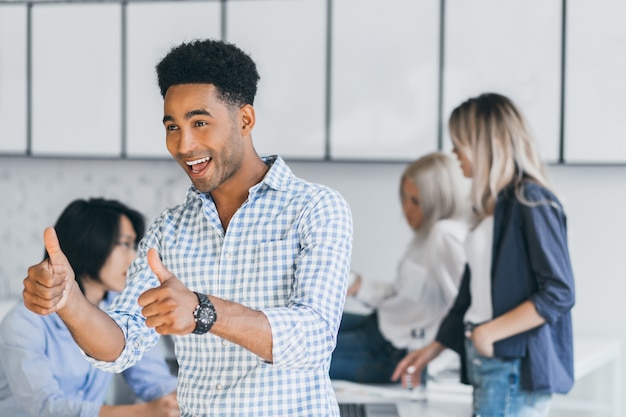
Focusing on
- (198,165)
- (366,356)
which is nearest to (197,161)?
(198,165)

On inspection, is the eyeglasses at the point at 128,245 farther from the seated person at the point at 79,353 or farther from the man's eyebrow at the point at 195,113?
the man's eyebrow at the point at 195,113

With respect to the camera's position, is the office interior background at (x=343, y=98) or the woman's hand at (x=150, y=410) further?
the office interior background at (x=343, y=98)

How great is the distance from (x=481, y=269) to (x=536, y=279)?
16 cm

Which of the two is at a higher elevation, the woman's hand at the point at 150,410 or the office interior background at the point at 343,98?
the office interior background at the point at 343,98

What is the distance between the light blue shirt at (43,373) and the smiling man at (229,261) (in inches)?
30.7

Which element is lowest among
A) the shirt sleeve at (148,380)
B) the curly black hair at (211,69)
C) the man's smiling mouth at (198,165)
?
the shirt sleeve at (148,380)

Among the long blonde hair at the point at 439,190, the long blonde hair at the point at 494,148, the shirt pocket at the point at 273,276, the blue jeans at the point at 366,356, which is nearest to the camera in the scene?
the shirt pocket at the point at 273,276

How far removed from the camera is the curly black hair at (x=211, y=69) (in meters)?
1.28

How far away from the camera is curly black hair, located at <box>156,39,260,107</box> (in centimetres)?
128

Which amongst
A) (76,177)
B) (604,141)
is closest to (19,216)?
(76,177)

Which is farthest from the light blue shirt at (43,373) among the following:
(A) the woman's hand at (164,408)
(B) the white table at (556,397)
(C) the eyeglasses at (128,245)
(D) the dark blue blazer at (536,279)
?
(D) the dark blue blazer at (536,279)

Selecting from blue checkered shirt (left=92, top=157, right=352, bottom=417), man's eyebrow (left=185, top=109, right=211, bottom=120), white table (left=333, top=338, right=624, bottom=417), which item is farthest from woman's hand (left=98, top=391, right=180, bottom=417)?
man's eyebrow (left=185, top=109, right=211, bottom=120)

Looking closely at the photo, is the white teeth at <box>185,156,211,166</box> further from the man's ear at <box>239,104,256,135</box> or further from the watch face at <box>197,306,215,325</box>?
the watch face at <box>197,306,215,325</box>

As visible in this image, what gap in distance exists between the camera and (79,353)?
218cm
